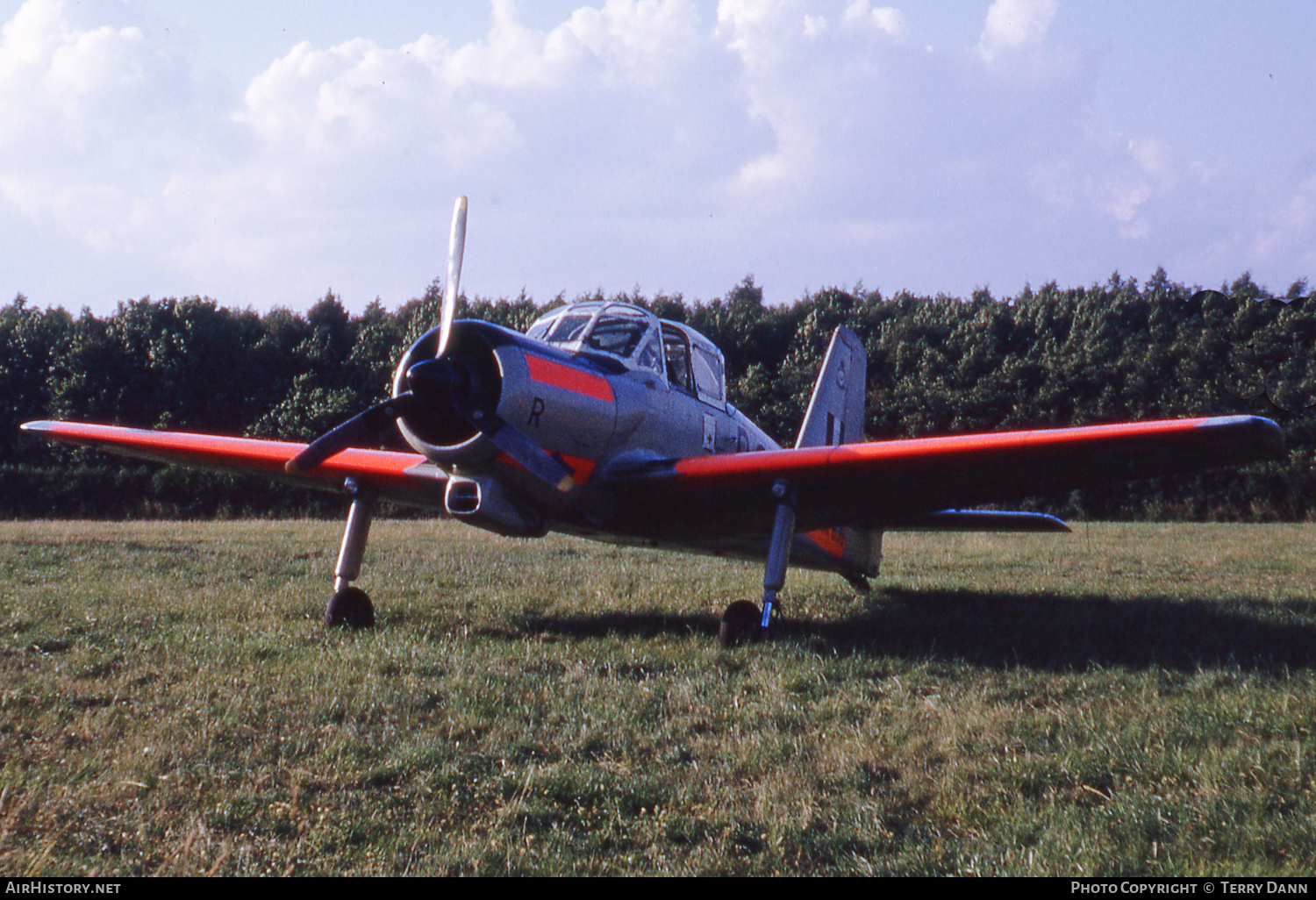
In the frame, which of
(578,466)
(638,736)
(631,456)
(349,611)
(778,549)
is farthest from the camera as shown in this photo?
(631,456)

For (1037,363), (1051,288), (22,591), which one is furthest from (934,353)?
(22,591)

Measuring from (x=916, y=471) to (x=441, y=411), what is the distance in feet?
12.1

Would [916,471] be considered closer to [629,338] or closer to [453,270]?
[629,338]

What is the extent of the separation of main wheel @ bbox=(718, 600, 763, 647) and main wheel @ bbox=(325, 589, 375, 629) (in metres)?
3.02

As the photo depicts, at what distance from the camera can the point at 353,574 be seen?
7.59 meters

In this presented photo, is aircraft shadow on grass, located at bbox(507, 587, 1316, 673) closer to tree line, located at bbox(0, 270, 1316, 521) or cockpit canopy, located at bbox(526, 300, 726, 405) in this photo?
cockpit canopy, located at bbox(526, 300, 726, 405)

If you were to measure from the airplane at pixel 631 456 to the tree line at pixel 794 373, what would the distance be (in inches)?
818

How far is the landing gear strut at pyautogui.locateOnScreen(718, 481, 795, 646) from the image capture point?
6.66 m

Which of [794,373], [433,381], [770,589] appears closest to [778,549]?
[770,589]

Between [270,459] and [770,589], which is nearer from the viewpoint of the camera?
[770,589]

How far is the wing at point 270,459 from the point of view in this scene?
26.5 ft

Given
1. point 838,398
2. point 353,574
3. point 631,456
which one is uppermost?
point 838,398

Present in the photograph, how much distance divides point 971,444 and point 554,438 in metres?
3.17

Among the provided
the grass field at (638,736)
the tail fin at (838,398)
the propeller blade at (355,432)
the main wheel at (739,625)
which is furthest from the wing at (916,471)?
the tail fin at (838,398)
